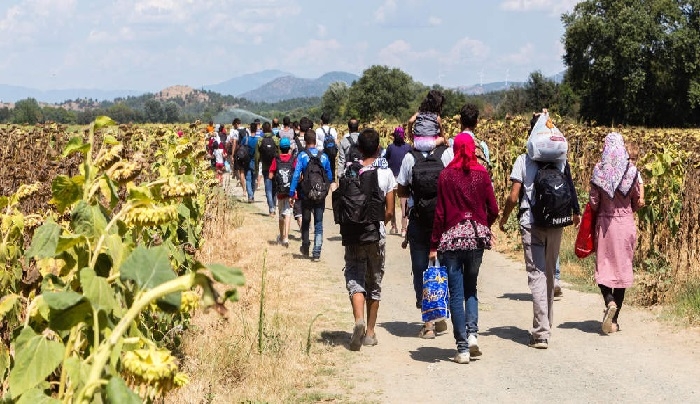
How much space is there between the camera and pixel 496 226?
1708cm

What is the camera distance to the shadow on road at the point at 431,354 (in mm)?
8219

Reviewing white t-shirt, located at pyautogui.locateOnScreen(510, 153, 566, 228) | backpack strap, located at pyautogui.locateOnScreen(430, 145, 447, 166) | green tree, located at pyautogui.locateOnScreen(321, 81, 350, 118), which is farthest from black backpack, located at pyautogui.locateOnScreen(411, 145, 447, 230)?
green tree, located at pyautogui.locateOnScreen(321, 81, 350, 118)

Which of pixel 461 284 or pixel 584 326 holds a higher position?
pixel 461 284

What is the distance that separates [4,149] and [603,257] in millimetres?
11725

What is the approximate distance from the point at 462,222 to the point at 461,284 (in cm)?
55

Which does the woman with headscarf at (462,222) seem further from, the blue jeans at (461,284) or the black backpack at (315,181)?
the black backpack at (315,181)

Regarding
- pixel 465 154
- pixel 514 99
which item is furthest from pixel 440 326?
pixel 514 99

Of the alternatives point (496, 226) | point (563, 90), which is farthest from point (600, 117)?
point (496, 226)

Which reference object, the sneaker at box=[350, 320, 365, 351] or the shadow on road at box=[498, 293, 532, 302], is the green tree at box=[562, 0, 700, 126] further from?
the sneaker at box=[350, 320, 365, 351]

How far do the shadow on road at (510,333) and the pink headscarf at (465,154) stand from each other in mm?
1997

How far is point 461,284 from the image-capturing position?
7.93m

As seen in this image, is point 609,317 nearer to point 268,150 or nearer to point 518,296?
point 518,296

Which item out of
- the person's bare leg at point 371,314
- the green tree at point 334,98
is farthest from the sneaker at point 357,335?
the green tree at point 334,98

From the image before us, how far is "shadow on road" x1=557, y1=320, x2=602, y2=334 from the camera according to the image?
936 centimetres
